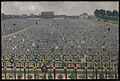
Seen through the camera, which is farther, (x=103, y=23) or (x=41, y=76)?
(x=103, y=23)

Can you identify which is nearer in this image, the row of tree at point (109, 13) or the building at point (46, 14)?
the row of tree at point (109, 13)

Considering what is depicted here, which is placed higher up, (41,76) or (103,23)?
(103,23)

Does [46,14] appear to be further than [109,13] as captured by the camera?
No

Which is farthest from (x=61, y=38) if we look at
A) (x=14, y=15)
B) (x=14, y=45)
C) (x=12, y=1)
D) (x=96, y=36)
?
(x=12, y=1)

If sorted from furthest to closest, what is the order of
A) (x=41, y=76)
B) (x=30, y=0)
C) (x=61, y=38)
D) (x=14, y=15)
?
(x=61, y=38) → (x=14, y=15) → (x=41, y=76) → (x=30, y=0)

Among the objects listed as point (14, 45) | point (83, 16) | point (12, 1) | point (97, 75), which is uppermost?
point (12, 1)

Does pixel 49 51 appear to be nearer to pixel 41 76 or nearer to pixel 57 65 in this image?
pixel 57 65

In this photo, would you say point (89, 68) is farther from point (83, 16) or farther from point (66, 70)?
point (83, 16)

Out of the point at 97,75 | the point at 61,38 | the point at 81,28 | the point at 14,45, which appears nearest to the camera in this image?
the point at 97,75

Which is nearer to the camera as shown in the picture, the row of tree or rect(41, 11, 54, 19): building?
the row of tree
